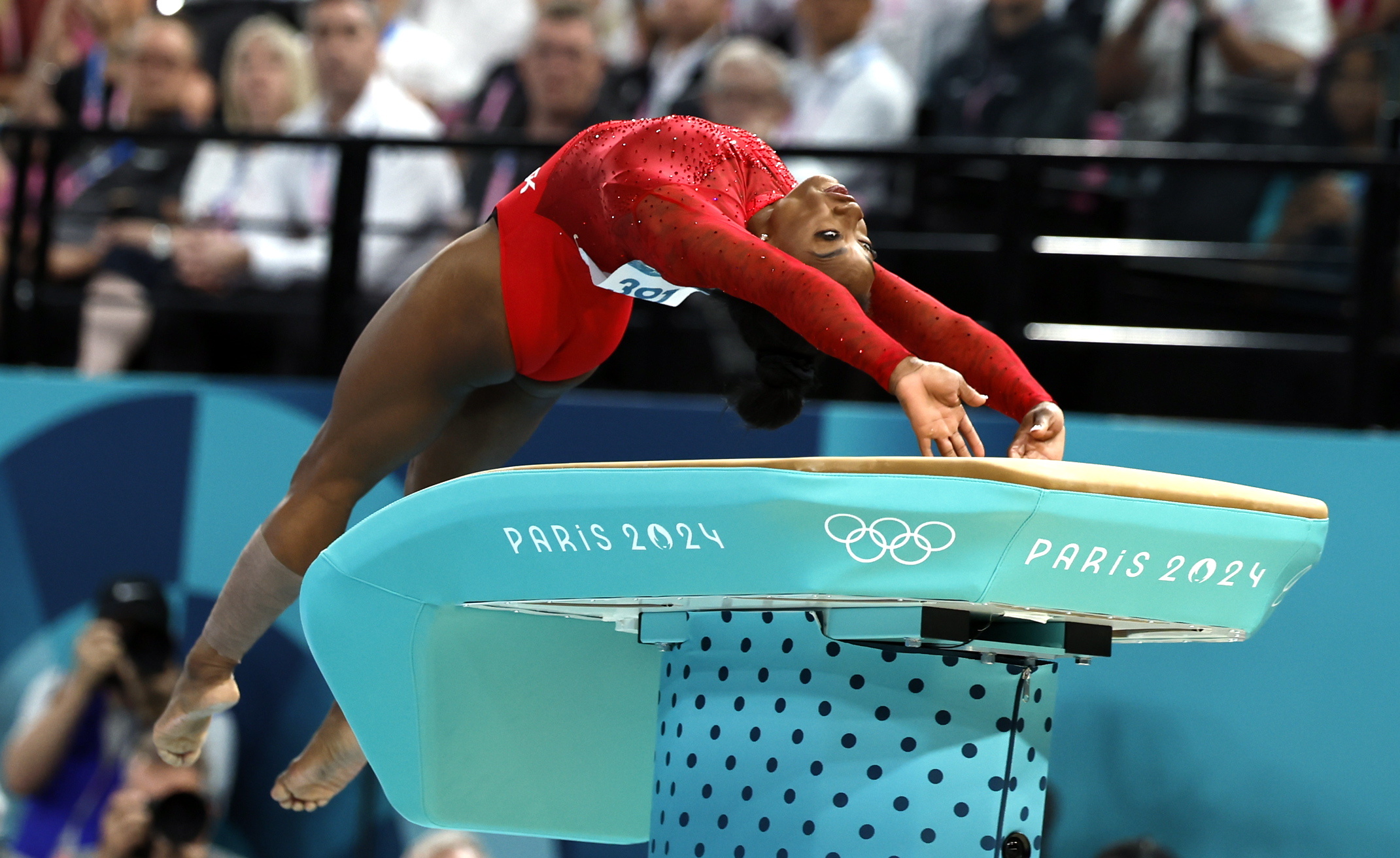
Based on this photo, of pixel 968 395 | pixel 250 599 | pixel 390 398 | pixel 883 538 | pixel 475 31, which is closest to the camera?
Result: pixel 883 538

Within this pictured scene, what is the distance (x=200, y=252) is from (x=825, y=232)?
2719 mm

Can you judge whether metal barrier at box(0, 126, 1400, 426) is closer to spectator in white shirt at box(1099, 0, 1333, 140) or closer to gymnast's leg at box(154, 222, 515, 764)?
spectator in white shirt at box(1099, 0, 1333, 140)

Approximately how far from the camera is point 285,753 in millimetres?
3523

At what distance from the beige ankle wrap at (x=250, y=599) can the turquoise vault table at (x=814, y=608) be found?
187mm

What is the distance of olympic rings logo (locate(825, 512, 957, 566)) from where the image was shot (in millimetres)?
1296

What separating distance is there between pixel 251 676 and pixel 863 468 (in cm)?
264

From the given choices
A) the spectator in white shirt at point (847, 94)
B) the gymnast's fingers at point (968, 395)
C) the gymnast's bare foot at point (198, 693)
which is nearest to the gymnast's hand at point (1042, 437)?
the gymnast's fingers at point (968, 395)

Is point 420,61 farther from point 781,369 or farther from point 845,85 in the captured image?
point 781,369

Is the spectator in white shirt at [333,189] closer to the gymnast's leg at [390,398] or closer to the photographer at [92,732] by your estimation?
the photographer at [92,732]

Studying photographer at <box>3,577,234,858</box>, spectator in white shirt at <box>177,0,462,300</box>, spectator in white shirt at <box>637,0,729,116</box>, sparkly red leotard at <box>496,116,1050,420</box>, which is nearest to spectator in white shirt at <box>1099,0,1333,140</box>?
spectator in white shirt at <box>637,0,729,116</box>

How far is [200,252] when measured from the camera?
12.8 feet

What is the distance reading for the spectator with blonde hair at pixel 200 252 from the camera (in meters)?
3.91

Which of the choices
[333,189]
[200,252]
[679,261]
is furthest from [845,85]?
[679,261]

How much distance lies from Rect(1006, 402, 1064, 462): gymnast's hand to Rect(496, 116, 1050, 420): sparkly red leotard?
30mm
